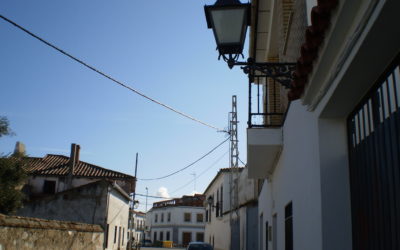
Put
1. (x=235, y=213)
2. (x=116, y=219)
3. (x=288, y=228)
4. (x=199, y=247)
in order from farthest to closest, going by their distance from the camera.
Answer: (x=116, y=219), (x=235, y=213), (x=199, y=247), (x=288, y=228)

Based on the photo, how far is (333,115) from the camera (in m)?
3.93

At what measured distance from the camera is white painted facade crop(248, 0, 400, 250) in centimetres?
258

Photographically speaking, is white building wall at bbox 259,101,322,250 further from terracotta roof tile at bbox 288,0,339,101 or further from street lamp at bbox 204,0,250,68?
street lamp at bbox 204,0,250,68

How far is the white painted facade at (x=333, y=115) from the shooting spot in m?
2.58

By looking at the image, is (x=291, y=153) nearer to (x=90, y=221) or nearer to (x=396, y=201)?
(x=396, y=201)

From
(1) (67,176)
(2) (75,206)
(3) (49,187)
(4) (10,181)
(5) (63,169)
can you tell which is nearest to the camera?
(4) (10,181)

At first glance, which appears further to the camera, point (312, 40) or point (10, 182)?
point (10, 182)

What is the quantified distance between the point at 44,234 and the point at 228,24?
4.99m

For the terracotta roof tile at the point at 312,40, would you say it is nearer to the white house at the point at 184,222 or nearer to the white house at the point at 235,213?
the white house at the point at 235,213

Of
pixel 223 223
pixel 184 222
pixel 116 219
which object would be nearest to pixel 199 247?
pixel 116 219

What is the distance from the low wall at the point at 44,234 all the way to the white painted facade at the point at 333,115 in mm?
4076

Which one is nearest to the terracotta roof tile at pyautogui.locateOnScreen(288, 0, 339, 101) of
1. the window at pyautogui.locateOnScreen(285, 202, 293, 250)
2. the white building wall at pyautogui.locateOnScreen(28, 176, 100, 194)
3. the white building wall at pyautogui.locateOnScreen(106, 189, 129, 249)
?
the window at pyautogui.locateOnScreen(285, 202, 293, 250)

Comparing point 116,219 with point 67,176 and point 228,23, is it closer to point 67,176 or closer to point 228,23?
point 67,176

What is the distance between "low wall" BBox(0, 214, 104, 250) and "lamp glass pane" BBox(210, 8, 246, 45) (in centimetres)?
424
